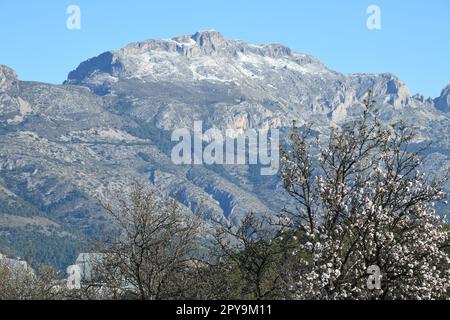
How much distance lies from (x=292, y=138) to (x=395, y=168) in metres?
3.87

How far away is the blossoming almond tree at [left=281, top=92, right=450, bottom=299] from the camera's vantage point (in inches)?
1097

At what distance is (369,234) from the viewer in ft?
92.6

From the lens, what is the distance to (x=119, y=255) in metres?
39.2

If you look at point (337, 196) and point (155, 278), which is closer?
point (337, 196)

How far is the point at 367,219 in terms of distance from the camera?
91.8 feet

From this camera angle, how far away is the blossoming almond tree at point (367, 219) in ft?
91.4
